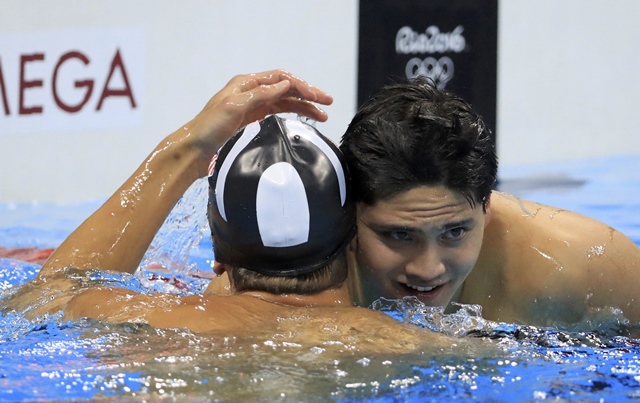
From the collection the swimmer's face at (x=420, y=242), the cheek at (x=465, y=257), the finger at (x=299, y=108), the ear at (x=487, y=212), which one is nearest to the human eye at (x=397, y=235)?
the swimmer's face at (x=420, y=242)

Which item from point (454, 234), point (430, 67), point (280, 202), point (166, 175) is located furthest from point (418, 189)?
point (430, 67)

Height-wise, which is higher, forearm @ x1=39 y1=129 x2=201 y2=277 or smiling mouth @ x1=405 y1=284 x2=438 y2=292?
forearm @ x1=39 y1=129 x2=201 y2=277

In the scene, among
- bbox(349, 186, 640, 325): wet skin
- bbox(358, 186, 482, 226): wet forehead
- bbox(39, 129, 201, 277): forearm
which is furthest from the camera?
bbox(349, 186, 640, 325): wet skin

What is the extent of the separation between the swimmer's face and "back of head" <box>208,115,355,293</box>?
0.10 m

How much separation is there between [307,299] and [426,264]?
0.32 m

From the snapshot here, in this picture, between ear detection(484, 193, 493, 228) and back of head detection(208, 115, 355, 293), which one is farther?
ear detection(484, 193, 493, 228)

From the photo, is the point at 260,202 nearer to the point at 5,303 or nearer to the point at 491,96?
the point at 5,303

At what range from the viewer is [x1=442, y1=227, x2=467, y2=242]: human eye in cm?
218

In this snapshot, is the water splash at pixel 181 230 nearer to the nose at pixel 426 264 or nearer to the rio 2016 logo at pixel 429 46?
the nose at pixel 426 264

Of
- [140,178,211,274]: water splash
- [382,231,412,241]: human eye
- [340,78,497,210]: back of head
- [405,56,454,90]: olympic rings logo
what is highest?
[405,56,454,90]: olympic rings logo

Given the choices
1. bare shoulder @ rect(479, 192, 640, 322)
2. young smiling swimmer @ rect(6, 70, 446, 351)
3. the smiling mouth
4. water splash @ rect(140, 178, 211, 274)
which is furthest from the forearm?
bare shoulder @ rect(479, 192, 640, 322)

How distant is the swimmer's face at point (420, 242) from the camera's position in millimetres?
2143

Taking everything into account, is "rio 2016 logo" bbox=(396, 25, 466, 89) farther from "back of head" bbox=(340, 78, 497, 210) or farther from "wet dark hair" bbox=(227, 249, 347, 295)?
"wet dark hair" bbox=(227, 249, 347, 295)

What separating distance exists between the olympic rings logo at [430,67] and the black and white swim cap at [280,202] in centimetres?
330
